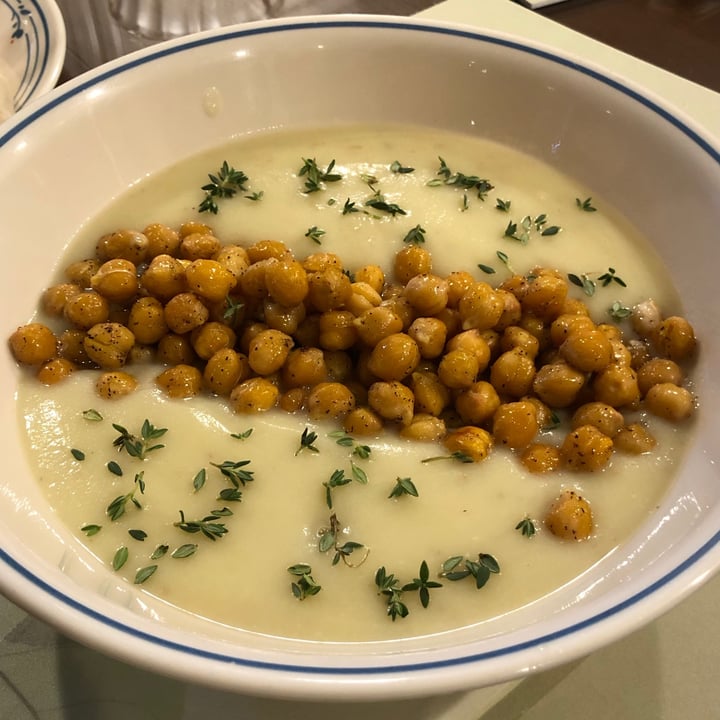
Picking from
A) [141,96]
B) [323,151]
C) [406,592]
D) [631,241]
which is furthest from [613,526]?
[141,96]

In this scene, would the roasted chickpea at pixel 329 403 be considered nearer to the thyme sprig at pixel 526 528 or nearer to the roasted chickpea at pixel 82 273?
the thyme sprig at pixel 526 528

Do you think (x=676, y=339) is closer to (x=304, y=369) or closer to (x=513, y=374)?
(x=513, y=374)

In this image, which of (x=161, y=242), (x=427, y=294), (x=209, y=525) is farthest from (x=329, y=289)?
(x=209, y=525)

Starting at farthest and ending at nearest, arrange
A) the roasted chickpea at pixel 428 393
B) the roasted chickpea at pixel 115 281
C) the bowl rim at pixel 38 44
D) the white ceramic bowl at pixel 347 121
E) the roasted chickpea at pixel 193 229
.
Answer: the bowl rim at pixel 38 44 < the roasted chickpea at pixel 193 229 < the roasted chickpea at pixel 115 281 < the roasted chickpea at pixel 428 393 < the white ceramic bowl at pixel 347 121

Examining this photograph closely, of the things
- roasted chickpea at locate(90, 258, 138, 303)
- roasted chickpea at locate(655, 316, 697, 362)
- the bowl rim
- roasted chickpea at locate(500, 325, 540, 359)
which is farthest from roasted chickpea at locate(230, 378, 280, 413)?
the bowl rim

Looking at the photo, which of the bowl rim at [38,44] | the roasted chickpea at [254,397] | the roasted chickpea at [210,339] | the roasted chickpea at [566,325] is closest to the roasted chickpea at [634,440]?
the roasted chickpea at [566,325]

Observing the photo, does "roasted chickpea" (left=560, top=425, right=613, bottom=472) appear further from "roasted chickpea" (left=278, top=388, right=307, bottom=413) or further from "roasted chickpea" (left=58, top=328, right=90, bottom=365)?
"roasted chickpea" (left=58, top=328, right=90, bottom=365)

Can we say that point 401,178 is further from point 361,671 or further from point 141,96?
point 361,671

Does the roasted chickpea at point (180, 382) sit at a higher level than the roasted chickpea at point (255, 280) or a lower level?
lower
